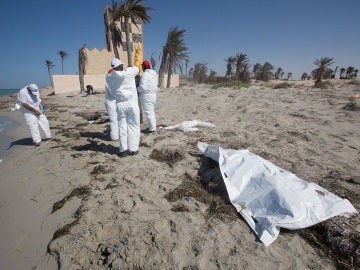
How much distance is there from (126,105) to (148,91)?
4.01 ft

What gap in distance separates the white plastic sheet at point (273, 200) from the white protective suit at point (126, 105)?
168cm

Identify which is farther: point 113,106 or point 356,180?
point 113,106

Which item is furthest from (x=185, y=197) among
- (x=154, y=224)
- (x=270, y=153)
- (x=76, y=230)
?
(x=270, y=153)

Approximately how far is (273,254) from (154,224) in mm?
1040

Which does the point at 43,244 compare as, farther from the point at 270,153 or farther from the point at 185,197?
the point at 270,153

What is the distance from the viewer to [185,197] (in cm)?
255

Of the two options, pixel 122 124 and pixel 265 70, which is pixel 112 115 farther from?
pixel 265 70

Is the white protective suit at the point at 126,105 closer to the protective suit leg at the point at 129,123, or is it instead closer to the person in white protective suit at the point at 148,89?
the protective suit leg at the point at 129,123

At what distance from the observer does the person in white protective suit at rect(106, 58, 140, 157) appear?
11.8 ft

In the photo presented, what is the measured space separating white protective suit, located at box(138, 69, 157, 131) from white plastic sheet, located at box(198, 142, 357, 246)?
8.47 feet

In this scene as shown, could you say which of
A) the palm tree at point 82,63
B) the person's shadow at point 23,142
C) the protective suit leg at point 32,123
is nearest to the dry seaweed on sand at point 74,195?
the protective suit leg at point 32,123

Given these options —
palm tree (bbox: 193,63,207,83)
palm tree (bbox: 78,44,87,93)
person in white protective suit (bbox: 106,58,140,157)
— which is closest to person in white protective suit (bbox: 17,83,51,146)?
person in white protective suit (bbox: 106,58,140,157)

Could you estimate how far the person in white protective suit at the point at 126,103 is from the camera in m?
3.59

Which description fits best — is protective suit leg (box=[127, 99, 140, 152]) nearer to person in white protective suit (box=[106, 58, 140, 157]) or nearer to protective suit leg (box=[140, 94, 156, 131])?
person in white protective suit (box=[106, 58, 140, 157])
